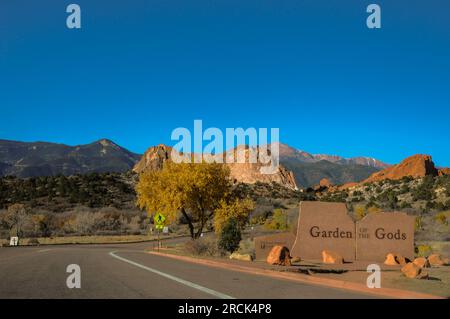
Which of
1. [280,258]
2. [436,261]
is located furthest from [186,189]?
[436,261]

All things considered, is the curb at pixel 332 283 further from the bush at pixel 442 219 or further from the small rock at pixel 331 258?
the bush at pixel 442 219

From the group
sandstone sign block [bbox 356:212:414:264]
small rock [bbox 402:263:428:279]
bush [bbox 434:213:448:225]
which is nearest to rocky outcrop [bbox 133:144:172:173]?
bush [bbox 434:213:448:225]

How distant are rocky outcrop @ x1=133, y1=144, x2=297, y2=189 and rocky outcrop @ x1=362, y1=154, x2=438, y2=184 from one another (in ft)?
139

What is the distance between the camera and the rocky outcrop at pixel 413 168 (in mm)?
102375

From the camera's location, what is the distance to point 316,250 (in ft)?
92.0

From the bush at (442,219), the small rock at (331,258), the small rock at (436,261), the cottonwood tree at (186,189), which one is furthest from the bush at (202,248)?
the bush at (442,219)

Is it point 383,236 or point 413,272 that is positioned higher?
point 383,236

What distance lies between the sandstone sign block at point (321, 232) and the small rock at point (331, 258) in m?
0.57

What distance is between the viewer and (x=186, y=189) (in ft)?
124

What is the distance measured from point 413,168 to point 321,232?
83.2m

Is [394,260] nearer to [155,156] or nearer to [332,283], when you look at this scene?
[332,283]

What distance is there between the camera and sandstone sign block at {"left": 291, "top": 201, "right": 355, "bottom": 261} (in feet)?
92.0
